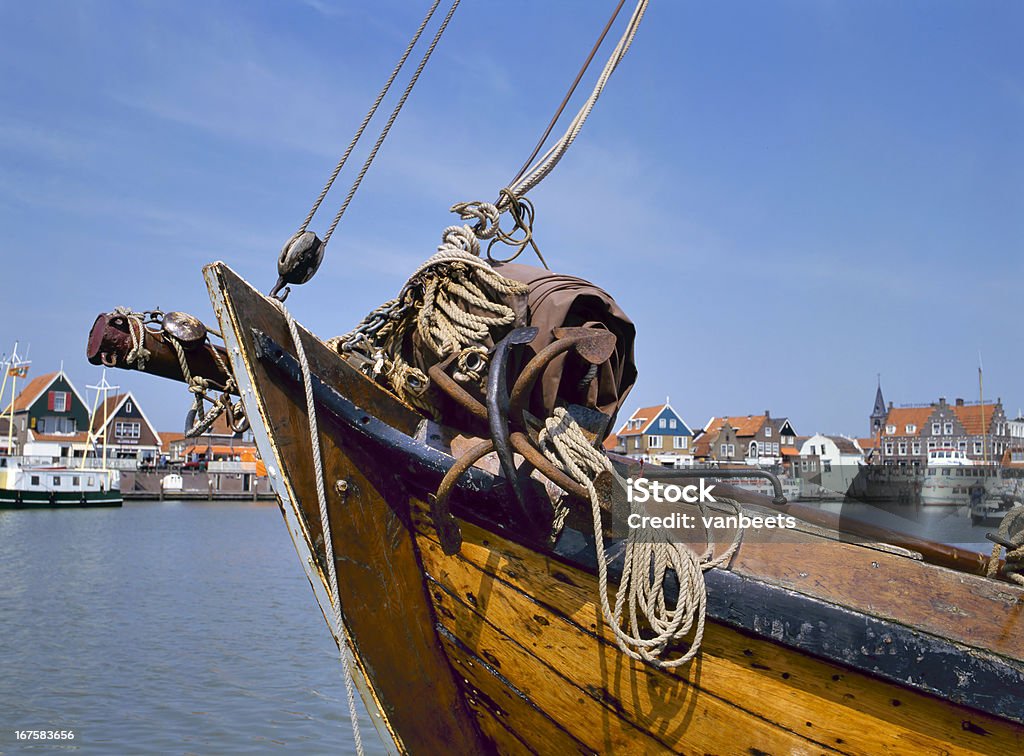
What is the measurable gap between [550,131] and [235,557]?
2050cm

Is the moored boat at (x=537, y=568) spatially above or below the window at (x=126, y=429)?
below

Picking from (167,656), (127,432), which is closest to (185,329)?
(167,656)

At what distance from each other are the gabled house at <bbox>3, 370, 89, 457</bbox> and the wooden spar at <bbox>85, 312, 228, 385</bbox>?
53.0 m

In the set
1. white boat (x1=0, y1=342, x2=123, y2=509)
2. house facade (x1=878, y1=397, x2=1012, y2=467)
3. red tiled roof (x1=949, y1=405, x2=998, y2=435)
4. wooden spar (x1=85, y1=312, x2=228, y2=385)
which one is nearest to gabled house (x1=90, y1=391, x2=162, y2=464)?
white boat (x1=0, y1=342, x2=123, y2=509)

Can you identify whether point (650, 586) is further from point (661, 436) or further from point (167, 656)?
point (661, 436)

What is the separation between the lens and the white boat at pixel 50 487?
38062mm

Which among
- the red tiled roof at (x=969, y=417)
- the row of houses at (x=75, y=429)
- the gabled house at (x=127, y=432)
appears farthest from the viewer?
the gabled house at (x=127, y=432)

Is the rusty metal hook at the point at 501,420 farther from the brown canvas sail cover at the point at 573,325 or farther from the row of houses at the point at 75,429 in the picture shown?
the row of houses at the point at 75,429

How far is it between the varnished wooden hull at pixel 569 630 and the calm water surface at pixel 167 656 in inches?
185

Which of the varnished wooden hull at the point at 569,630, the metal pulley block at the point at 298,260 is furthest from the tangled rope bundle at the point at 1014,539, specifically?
the metal pulley block at the point at 298,260

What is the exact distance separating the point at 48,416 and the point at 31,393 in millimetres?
2097

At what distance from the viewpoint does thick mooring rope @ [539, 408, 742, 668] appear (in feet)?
8.34

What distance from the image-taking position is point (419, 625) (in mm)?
3236

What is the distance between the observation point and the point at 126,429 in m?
55.2
